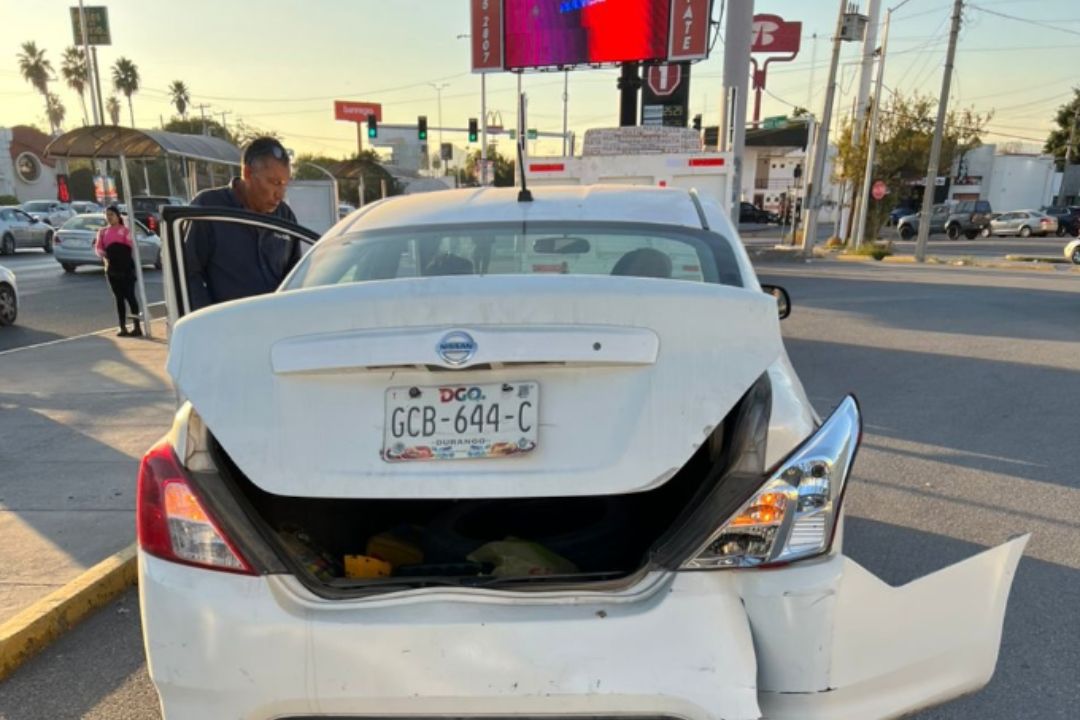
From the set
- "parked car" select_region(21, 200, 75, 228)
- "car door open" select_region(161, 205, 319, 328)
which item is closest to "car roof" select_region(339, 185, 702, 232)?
"car door open" select_region(161, 205, 319, 328)

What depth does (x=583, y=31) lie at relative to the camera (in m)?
14.9

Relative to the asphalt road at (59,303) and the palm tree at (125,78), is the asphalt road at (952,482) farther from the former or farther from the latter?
the palm tree at (125,78)

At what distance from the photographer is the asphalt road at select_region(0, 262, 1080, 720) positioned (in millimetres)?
2629

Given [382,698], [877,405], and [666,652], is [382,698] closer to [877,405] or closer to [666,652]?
[666,652]

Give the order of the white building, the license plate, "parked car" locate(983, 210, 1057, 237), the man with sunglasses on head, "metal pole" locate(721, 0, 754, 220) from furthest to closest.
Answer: the white building, "parked car" locate(983, 210, 1057, 237), "metal pole" locate(721, 0, 754, 220), the man with sunglasses on head, the license plate

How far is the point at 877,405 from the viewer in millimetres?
6055

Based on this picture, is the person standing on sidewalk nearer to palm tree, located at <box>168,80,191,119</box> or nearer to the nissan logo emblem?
the nissan logo emblem

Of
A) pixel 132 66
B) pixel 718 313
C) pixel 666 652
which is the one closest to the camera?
pixel 666 652

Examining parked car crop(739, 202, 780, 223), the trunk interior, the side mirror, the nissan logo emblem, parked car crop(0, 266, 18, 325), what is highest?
the nissan logo emblem

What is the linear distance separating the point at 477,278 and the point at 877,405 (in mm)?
5267

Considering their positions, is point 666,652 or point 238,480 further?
point 238,480

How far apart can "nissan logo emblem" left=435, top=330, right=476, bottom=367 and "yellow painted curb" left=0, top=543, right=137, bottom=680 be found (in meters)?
2.41

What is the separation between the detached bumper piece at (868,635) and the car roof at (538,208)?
4.75ft

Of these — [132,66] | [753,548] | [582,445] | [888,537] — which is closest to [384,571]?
[582,445]
